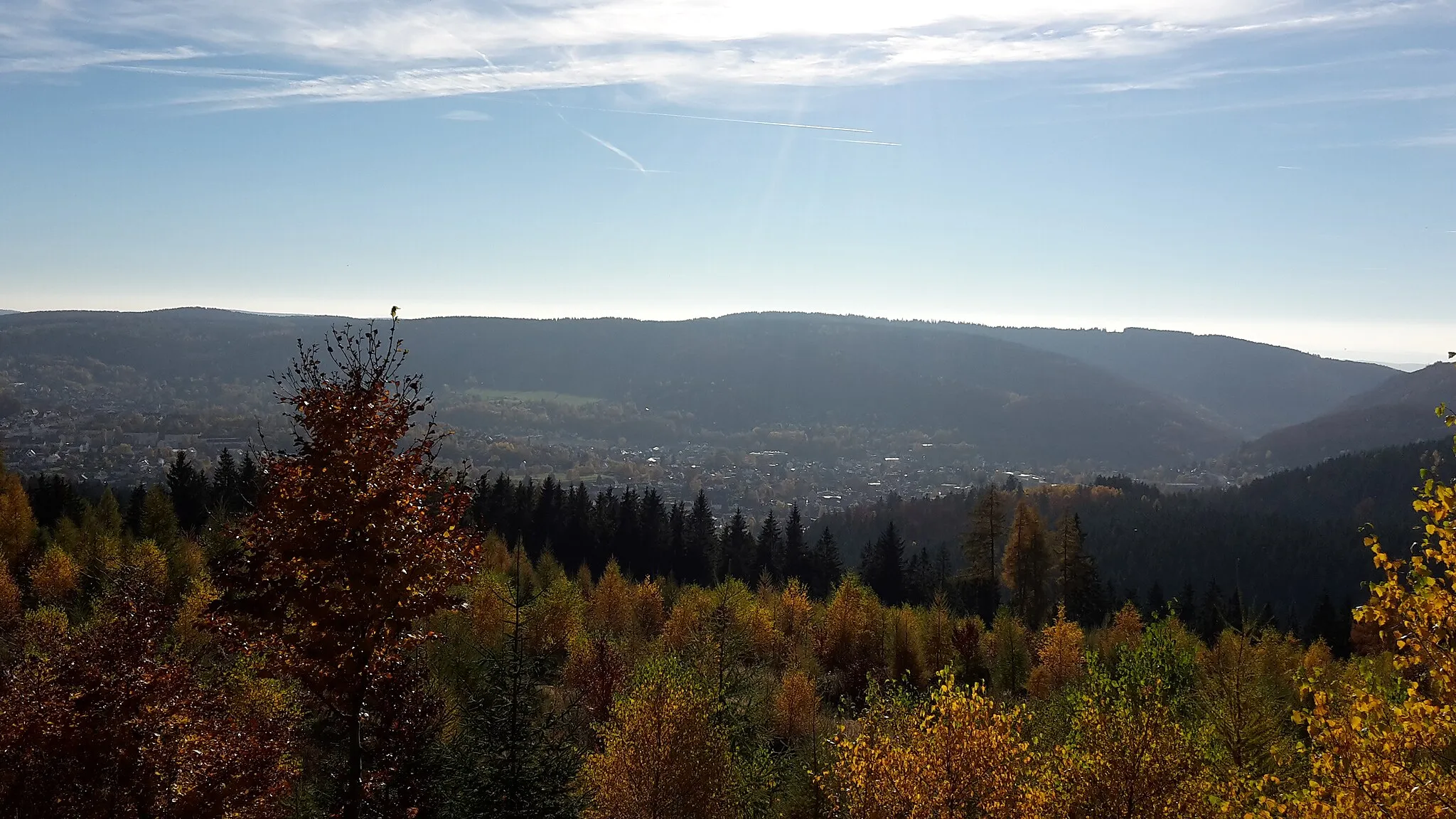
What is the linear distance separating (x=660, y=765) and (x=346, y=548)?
1408cm

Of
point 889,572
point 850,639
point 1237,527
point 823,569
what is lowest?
point 1237,527

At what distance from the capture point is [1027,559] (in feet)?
193

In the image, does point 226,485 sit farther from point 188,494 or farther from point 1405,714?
point 1405,714

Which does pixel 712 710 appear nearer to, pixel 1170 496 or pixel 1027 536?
pixel 1027 536

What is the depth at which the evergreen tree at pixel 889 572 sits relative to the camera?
73.7m

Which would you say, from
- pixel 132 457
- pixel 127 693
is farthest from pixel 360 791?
pixel 132 457

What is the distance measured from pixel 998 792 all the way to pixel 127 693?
49.4 ft

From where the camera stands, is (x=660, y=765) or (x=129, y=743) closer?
(x=129, y=743)

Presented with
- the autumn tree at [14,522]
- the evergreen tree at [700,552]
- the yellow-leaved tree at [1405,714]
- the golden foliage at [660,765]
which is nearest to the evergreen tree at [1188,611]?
the evergreen tree at [700,552]

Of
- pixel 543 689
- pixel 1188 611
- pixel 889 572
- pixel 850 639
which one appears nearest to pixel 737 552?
pixel 889 572

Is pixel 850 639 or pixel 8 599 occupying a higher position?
pixel 8 599

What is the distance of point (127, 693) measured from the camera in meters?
13.8

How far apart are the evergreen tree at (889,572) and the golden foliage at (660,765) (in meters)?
51.2

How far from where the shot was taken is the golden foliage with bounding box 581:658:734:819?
22.5 meters
